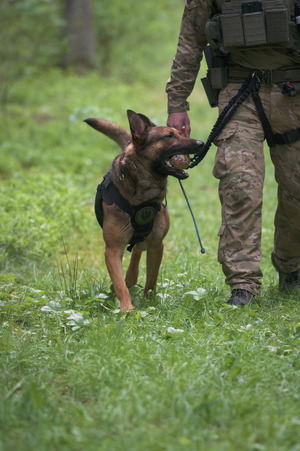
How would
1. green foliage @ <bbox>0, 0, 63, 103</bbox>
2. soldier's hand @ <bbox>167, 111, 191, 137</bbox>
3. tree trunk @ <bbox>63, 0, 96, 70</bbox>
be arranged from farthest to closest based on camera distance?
tree trunk @ <bbox>63, 0, 96, 70</bbox>
green foliage @ <bbox>0, 0, 63, 103</bbox>
soldier's hand @ <bbox>167, 111, 191, 137</bbox>

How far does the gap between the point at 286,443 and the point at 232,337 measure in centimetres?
114

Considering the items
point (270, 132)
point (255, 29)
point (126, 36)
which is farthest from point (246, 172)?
point (126, 36)

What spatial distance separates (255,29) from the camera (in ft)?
14.6

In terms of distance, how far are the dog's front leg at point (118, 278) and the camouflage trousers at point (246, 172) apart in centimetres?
72

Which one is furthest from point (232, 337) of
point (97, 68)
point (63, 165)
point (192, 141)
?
point (97, 68)

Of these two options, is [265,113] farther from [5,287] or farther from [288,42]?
[5,287]

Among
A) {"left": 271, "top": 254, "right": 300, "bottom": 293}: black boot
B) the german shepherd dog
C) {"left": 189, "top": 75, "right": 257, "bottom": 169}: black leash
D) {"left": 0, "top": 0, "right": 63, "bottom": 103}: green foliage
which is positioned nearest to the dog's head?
the german shepherd dog

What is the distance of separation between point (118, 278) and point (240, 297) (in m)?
0.87

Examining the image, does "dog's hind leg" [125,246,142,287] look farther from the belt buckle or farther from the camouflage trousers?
the belt buckle

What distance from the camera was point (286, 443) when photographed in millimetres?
2611

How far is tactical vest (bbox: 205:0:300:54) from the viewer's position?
175 inches

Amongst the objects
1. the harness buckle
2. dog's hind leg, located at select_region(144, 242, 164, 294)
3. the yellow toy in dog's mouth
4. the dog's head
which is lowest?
dog's hind leg, located at select_region(144, 242, 164, 294)

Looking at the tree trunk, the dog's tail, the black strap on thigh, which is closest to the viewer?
the black strap on thigh

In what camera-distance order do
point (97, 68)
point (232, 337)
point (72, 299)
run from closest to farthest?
point (232, 337) < point (72, 299) < point (97, 68)
